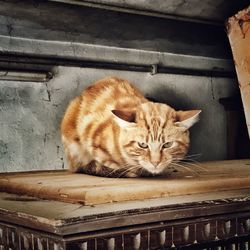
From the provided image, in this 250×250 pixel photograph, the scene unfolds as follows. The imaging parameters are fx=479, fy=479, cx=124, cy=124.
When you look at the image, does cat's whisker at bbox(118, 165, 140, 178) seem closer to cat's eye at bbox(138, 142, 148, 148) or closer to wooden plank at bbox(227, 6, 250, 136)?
cat's eye at bbox(138, 142, 148, 148)

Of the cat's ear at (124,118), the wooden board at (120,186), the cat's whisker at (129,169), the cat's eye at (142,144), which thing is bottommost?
the wooden board at (120,186)

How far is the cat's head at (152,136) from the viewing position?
1775 mm

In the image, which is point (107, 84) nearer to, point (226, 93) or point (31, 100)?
point (31, 100)

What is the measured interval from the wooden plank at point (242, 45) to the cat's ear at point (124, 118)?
689 mm

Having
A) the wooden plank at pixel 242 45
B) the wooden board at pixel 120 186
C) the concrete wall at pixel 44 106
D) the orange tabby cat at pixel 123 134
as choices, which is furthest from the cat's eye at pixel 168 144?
the concrete wall at pixel 44 106

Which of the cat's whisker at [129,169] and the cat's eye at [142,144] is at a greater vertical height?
the cat's eye at [142,144]

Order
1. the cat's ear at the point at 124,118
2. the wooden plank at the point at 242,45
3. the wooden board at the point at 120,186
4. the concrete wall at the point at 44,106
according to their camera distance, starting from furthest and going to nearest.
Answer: the concrete wall at the point at 44,106
the wooden plank at the point at 242,45
the cat's ear at the point at 124,118
the wooden board at the point at 120,186

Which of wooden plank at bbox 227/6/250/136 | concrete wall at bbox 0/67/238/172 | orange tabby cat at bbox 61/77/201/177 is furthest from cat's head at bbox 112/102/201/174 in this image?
concrete wall at bbox 0/67/238/172

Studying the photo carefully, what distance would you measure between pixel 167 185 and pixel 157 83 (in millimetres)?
1678

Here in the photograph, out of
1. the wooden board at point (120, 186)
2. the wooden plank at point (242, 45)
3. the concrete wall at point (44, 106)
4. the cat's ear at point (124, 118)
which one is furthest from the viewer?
the concrete wall at point (44, 106)

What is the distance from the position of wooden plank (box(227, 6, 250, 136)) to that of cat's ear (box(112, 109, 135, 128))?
689 mm

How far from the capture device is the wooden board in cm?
144

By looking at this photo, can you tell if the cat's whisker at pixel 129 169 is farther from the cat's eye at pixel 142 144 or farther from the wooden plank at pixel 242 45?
the wooden plank at pixel 242 45

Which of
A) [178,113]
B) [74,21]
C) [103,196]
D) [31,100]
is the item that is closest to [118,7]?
[74,21]
